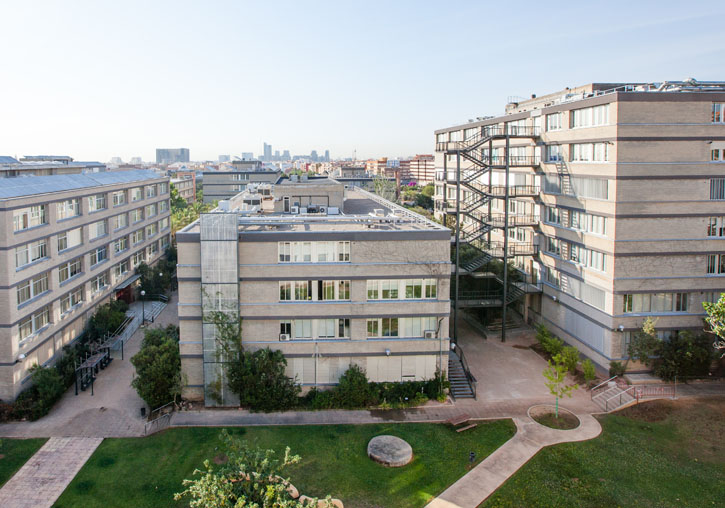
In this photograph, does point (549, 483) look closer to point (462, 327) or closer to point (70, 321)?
point (462, 327)

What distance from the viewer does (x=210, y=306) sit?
31469 millimetres

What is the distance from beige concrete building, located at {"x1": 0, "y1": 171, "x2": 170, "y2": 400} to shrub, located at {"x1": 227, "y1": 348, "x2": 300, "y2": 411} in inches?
533

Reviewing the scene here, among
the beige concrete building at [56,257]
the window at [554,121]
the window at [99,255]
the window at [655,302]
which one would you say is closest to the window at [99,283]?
the beige concrete building at [56,257]

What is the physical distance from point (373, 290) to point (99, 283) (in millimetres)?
29473

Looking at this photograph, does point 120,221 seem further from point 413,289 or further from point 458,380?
point 458,380

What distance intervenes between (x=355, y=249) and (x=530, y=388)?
49.5 ft

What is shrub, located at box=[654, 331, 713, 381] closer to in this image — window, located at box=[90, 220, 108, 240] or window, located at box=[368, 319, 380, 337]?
window, located at box=[368, 319, 380, 337]

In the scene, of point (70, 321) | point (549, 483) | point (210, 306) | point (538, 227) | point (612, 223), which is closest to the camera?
point (549, 483)

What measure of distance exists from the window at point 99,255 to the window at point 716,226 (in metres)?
48.1

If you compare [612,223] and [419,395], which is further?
[612,223]

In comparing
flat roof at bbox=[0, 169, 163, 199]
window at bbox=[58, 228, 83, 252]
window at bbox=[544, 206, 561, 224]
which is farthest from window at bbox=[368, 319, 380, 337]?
window at bbox=[58, 228, 83, 252]

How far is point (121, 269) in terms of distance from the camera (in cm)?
5534

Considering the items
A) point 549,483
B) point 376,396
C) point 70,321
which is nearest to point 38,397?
point 70,321

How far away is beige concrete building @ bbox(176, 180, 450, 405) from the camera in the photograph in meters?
31.6
